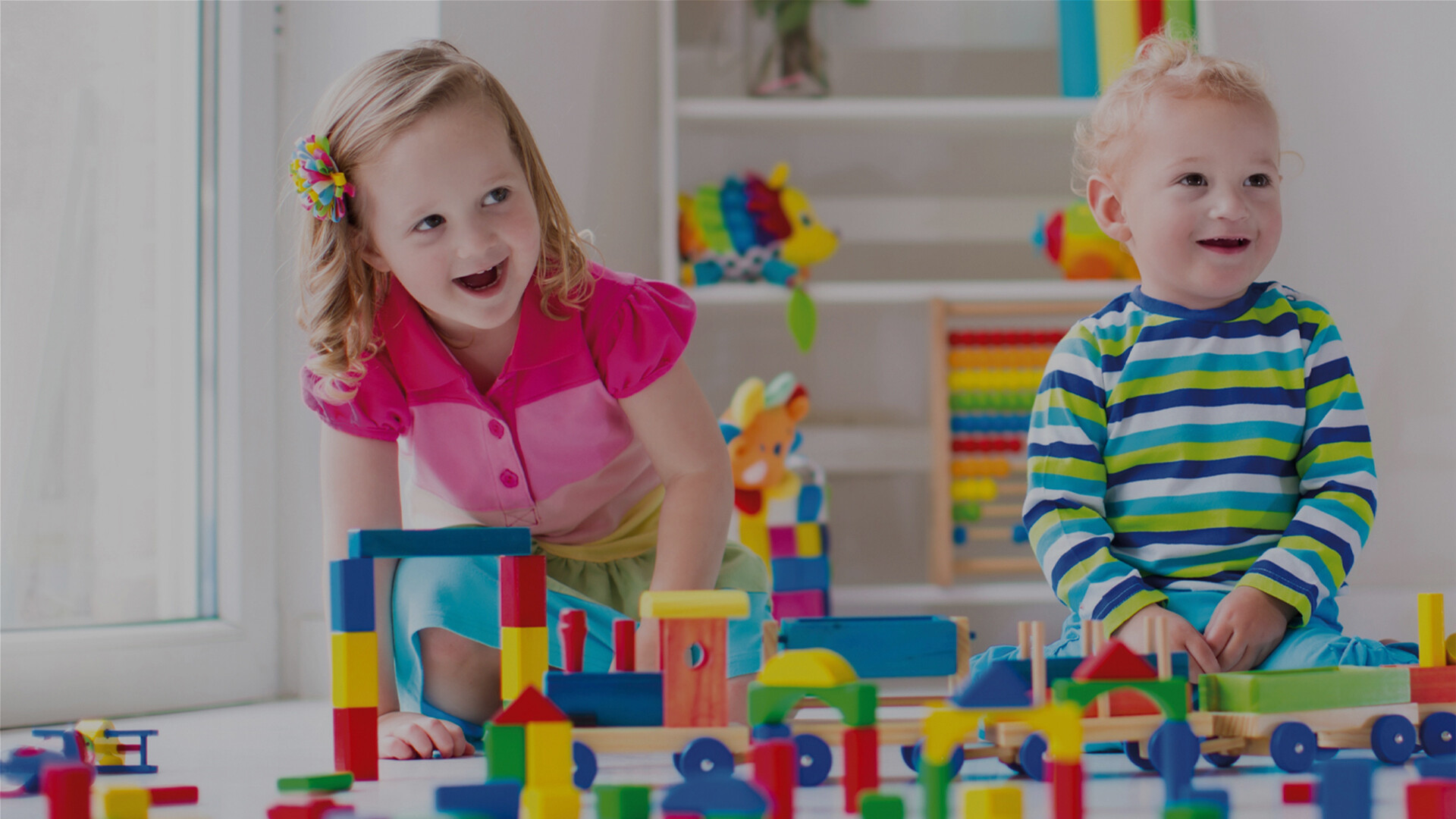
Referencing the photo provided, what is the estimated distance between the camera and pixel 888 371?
2072 millimetres

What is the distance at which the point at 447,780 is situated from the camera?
78cm

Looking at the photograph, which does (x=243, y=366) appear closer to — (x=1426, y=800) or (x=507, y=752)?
(x=507, y=752)

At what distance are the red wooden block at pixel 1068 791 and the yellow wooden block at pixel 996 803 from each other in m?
0.04

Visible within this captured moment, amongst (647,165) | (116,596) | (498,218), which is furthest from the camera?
(647,165)

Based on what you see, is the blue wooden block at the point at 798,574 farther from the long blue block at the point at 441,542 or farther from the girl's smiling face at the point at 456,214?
the long blue block at the point at 441,542

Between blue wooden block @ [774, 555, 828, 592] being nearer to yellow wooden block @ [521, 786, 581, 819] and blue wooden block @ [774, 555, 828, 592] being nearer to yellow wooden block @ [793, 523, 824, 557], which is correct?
yellow wooden block @ [793, 523, 824, 557]

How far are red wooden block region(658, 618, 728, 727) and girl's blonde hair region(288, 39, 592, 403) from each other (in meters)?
0.44

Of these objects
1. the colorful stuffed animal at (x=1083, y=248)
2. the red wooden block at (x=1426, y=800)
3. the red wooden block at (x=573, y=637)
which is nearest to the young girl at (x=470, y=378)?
the red wooden block at (x=573, y=637)

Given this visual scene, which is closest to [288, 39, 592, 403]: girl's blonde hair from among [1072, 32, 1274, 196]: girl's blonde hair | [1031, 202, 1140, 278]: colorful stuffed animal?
[1072, 32, 1274, 196]: girl's blonde hair

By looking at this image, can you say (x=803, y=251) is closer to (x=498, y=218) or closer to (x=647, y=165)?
(x=647, y=165)

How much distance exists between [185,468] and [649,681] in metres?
0.94

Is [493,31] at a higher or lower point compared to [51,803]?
higher

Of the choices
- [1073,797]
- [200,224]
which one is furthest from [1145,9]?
[1073,797]

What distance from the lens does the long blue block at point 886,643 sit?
0.74 m
